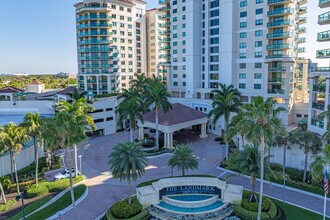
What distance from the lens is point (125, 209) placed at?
2734cm

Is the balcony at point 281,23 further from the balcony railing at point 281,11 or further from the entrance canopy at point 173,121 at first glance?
the entrance canopy at point 173,121

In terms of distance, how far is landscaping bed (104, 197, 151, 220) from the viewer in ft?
87.7

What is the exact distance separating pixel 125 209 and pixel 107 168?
14343mm

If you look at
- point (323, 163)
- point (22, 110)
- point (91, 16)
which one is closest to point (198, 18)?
point (91, 16)

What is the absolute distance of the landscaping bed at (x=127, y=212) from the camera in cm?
2672

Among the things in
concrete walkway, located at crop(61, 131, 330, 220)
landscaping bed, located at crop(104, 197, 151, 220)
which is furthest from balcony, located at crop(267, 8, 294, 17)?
landscaping bed, located at crop(104, 197, 151, 220)

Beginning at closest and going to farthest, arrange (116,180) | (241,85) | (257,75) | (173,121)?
(116,180), (173,121), (257,75), (241,85)

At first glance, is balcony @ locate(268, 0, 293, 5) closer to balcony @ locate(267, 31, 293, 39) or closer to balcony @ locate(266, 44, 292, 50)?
balcony @ locate(267, 31, 293, 39)

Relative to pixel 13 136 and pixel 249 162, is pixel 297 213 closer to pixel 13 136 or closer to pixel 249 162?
pixel 249 162

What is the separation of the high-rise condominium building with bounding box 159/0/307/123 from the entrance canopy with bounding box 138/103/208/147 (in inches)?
522

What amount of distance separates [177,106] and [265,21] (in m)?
26.2

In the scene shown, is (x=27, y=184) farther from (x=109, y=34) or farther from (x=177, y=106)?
(x=109, y=34)

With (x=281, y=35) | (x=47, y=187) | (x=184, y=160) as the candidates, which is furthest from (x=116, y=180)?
(x=281, y=35)

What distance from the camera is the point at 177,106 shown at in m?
56.5
